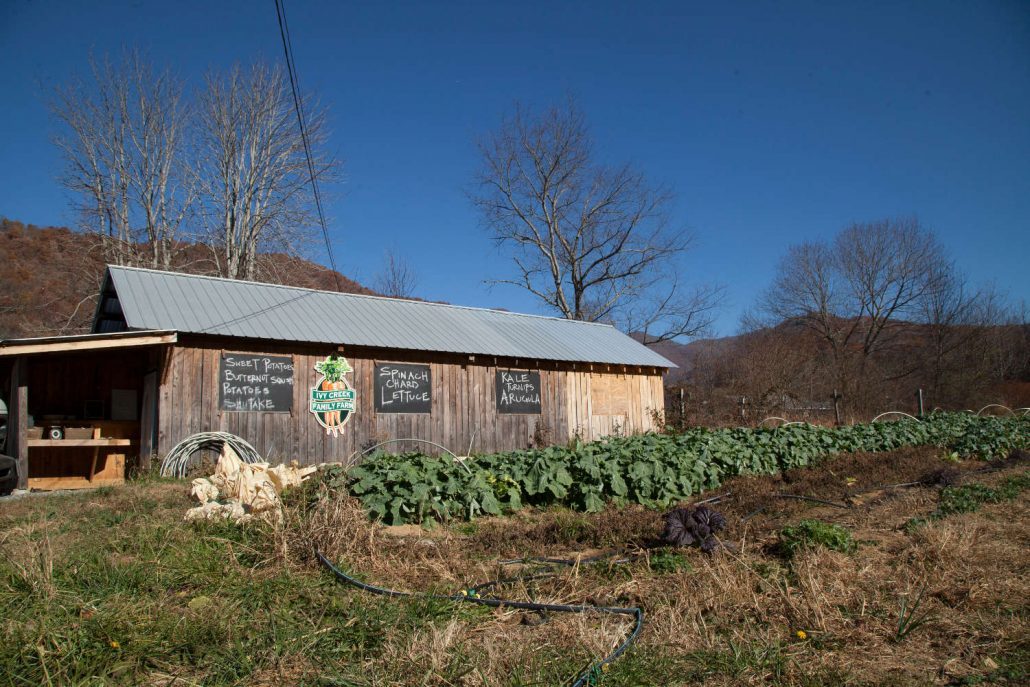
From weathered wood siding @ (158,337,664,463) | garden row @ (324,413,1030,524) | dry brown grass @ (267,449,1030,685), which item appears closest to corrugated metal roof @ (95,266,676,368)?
weathered wood siding @ (158,337,664,463)

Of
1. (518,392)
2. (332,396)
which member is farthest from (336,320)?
(518,392)

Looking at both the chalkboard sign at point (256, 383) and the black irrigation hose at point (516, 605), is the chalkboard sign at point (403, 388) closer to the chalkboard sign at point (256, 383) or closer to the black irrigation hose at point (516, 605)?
the chalkboard sign at point (256, 383)

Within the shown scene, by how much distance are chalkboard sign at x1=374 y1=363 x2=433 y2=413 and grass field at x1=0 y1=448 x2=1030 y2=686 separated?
6714 millimetres

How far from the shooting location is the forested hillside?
24.8 meters

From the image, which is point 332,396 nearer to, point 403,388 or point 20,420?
point 403,388

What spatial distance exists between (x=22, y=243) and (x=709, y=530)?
46.3 metres

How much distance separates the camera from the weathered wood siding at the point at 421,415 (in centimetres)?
1077

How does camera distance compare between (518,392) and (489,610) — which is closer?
(489,610)

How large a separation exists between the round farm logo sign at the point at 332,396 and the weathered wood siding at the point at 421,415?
128mm

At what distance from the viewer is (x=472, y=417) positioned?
46.6ft

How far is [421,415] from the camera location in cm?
1337

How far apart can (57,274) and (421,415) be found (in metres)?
32.8

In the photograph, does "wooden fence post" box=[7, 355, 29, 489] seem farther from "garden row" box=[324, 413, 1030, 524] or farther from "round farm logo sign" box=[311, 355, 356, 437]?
"garden row" box=[324, 413, 1030, 524]

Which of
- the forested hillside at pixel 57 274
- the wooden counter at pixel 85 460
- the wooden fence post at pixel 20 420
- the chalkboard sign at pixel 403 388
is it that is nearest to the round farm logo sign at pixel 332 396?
the chalkboard sign at pixel 403 388
